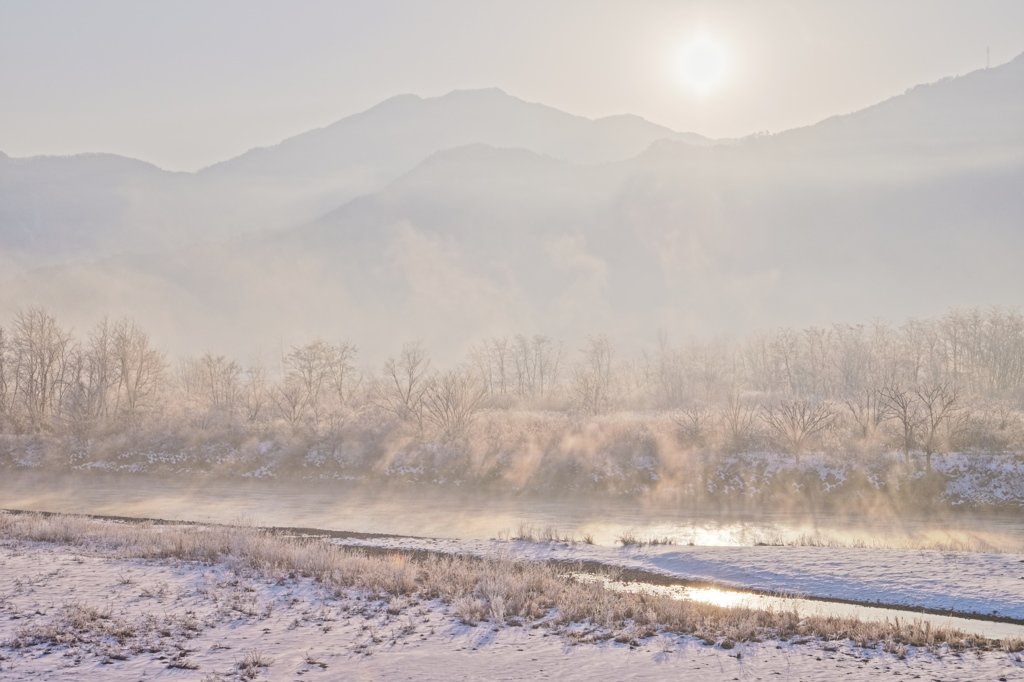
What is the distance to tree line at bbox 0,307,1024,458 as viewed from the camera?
150 ft

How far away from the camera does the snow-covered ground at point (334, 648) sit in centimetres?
1259

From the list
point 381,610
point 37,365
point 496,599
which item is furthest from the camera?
point 37,365

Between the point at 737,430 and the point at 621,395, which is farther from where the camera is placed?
the point at 621,395

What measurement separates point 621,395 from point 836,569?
73002 mm

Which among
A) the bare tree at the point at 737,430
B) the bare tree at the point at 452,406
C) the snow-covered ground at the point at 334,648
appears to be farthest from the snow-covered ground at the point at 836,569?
the bare tree at the point at 452,406

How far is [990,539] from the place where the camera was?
28844 mm

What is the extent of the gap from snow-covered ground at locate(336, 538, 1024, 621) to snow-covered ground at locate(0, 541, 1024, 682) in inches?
205

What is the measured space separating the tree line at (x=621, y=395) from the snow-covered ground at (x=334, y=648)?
31959 millimetres

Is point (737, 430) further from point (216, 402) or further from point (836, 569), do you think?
point (216, 402)

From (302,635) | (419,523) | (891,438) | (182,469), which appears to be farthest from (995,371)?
(302,635)

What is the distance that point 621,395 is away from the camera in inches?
3693

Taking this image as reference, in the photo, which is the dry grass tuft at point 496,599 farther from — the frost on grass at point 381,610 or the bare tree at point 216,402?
the bare tree at point 216,402

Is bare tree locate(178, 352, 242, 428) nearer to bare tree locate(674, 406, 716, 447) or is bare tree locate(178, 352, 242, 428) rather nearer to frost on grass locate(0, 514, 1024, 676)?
bare tree locate(674, 406, 716, 447)

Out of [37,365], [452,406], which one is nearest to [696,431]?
[452,406]
